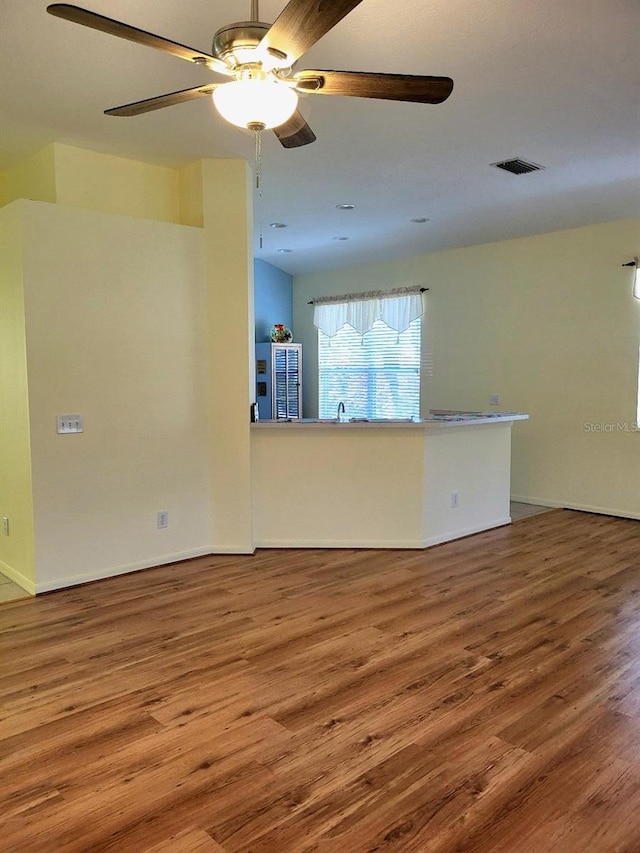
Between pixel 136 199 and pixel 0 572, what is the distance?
9.01 feet

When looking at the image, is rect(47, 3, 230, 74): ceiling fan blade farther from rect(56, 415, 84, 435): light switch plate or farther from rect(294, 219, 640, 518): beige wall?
rect(294, 219, 640, 518): beige wall

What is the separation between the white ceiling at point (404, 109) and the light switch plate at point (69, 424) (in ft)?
5.74

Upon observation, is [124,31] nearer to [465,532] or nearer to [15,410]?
[15,410]

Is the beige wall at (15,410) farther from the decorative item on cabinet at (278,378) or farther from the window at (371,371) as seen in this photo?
the window at (371,371)

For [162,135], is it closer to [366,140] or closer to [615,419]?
[366,140]

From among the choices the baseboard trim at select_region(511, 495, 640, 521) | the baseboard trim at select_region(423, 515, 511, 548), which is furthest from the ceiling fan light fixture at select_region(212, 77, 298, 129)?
the baseboard trim at select_region(511, 495, 640, 521)

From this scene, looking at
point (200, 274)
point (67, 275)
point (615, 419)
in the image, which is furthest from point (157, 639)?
point (615, 419)

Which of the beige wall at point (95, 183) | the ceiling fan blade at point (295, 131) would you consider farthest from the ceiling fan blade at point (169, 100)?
the beige wall at point (95, 183)

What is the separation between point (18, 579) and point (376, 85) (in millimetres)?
3538

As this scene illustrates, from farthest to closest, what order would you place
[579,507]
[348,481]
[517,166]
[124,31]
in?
[579,507] < [348,481] < [517,166] < [124,31]

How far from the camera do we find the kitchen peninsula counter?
15.2 feet

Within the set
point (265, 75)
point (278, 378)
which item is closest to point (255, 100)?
point (265, 75)

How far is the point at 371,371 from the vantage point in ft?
25.0

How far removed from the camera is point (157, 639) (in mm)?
3104
